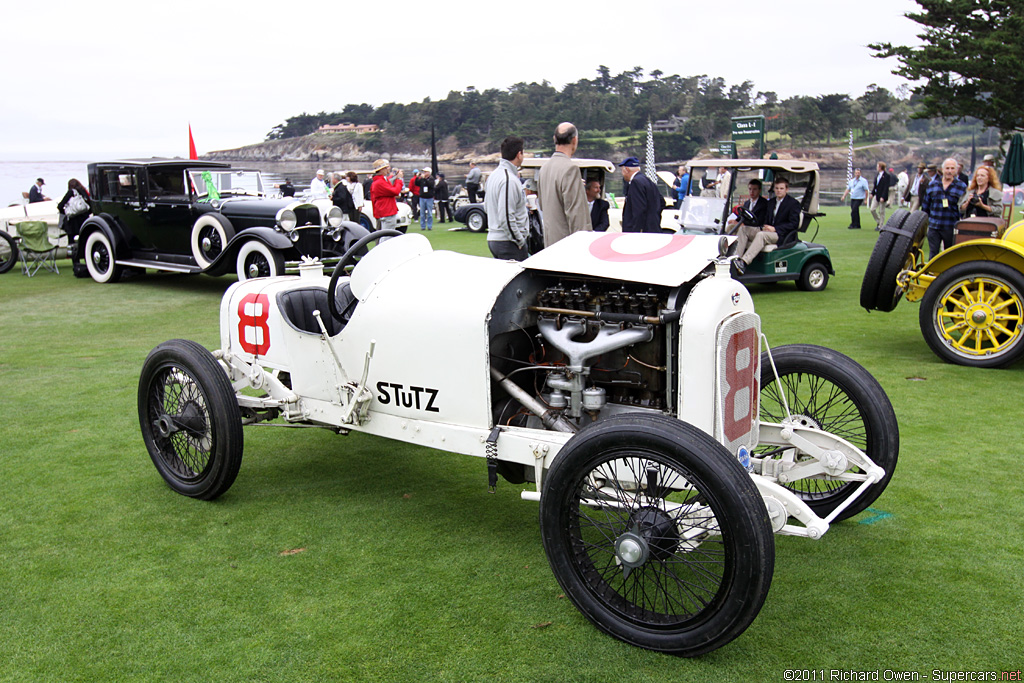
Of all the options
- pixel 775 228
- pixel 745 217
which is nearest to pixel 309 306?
pixel 745 217

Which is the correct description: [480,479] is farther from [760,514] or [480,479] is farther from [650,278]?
[760,514]

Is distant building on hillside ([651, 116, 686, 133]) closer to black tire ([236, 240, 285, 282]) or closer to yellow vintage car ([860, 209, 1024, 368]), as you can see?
black tire ([236, 240, 285, 282])

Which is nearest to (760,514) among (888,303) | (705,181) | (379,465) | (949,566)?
(949,566)

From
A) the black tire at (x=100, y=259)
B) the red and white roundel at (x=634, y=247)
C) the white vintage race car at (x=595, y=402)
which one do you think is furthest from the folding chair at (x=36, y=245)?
the red and white roundel at (x=634, y=247)

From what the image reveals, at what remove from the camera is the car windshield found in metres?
11.9

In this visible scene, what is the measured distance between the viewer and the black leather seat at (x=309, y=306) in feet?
13.2

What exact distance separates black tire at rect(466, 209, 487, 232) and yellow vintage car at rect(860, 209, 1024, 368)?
13.9 metres

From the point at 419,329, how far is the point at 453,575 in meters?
1.05

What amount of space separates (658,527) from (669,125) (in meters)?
78.4

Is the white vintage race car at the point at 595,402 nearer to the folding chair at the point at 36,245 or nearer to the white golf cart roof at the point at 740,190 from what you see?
the white golf cart roof at the point at 740,190

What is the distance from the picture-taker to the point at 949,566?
10.3 ft

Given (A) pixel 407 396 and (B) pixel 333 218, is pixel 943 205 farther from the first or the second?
(A) pixel 407 396

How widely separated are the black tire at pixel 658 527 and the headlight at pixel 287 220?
8552 mm

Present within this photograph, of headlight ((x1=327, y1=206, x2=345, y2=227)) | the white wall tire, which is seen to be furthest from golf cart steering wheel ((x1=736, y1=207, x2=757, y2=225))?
the white wall tire
